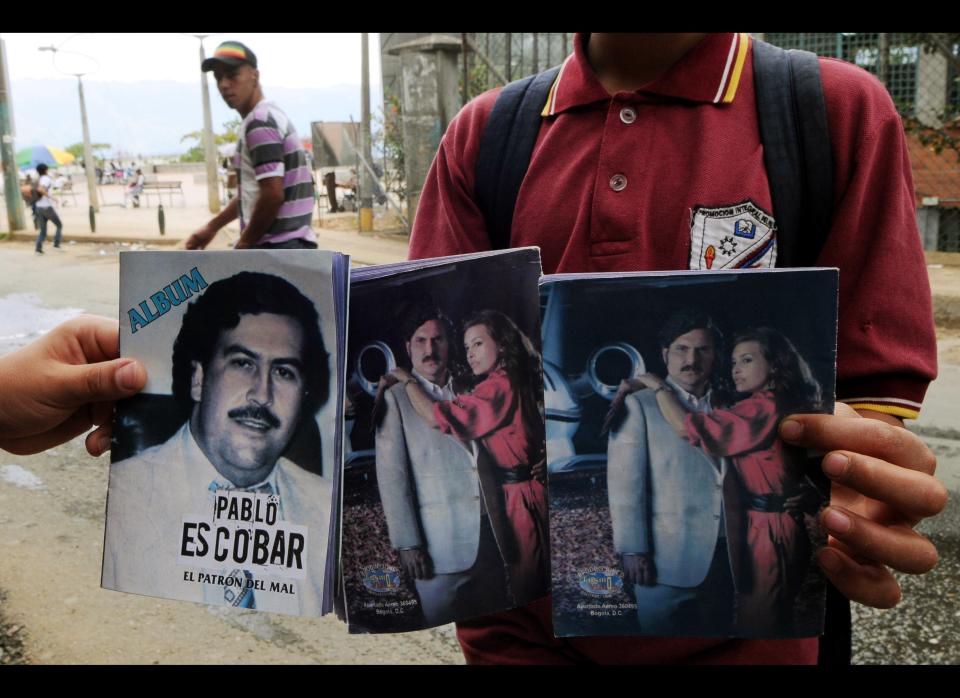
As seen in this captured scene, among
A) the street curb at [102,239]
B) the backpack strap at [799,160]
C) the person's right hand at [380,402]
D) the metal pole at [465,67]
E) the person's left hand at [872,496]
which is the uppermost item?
the metal pole at [465,67]

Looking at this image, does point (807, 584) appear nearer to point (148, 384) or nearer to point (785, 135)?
point (785, 135)

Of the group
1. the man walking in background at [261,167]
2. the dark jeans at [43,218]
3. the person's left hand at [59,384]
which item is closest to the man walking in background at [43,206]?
the dark jeans at [43,218]

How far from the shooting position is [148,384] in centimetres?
108

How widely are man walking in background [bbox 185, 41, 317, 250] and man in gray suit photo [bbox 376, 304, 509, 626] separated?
9.83 ft

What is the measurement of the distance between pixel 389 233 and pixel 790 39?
6241mm

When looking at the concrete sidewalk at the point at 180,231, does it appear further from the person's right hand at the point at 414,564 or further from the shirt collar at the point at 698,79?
the person's right hand at the point at 414,564

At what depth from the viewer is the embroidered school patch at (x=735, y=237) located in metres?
1.15

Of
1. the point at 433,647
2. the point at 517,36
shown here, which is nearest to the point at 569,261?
the point at 433,647

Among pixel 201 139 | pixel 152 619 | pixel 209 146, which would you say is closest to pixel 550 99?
pixel 152 619

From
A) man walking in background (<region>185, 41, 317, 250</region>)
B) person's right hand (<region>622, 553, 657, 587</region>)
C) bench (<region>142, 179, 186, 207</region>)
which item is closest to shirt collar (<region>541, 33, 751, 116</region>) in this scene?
person's right hand (<region>622, 553, 657, 587</region>)

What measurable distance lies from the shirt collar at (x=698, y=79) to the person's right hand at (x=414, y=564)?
65cm

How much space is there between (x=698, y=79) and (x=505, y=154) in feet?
0.93

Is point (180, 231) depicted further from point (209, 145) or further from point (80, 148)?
Answer: point (80, 148)
